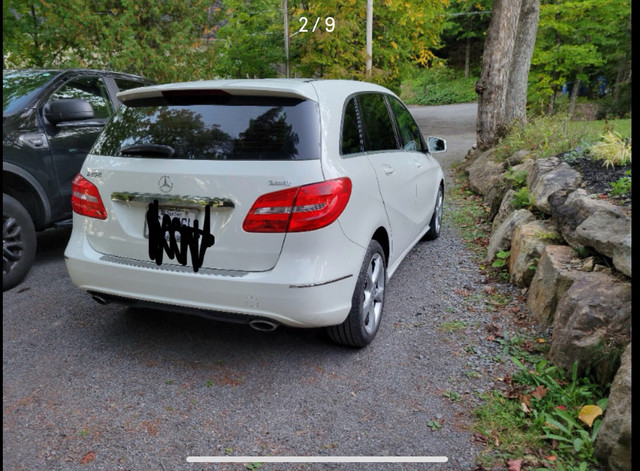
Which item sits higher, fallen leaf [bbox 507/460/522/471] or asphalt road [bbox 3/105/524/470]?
fallen leaf [bbox 507/460/522/471]

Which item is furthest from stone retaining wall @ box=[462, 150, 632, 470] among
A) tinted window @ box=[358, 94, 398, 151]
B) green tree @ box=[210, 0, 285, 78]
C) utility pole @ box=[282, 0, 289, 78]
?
green tree @ box=[210, 0, 285, 78]

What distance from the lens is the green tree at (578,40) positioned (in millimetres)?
19688

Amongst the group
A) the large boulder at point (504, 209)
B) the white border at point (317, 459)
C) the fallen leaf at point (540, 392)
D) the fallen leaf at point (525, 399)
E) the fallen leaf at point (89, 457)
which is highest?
the fallen leaf at point (89, 457)

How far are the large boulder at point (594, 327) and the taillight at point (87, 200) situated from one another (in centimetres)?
299

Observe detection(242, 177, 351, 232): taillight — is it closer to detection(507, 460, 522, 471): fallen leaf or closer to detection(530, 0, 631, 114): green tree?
detection(507, 460, 522, 471): fallen leaf

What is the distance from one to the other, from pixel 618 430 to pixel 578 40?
24.2 metres

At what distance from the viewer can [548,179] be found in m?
5.23

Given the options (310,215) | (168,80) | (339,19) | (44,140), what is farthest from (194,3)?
(310,215)

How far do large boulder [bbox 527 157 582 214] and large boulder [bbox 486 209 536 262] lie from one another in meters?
0.16

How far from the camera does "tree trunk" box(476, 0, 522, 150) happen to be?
955cm

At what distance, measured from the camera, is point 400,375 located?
323 centimetres

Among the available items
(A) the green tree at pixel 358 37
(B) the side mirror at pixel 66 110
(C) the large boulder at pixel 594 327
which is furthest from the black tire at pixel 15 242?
(A) the green tree at pixel 358 37

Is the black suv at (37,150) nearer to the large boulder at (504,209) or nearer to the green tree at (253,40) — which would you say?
the large boulder at (504,209)

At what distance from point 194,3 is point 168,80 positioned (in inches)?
69.3
